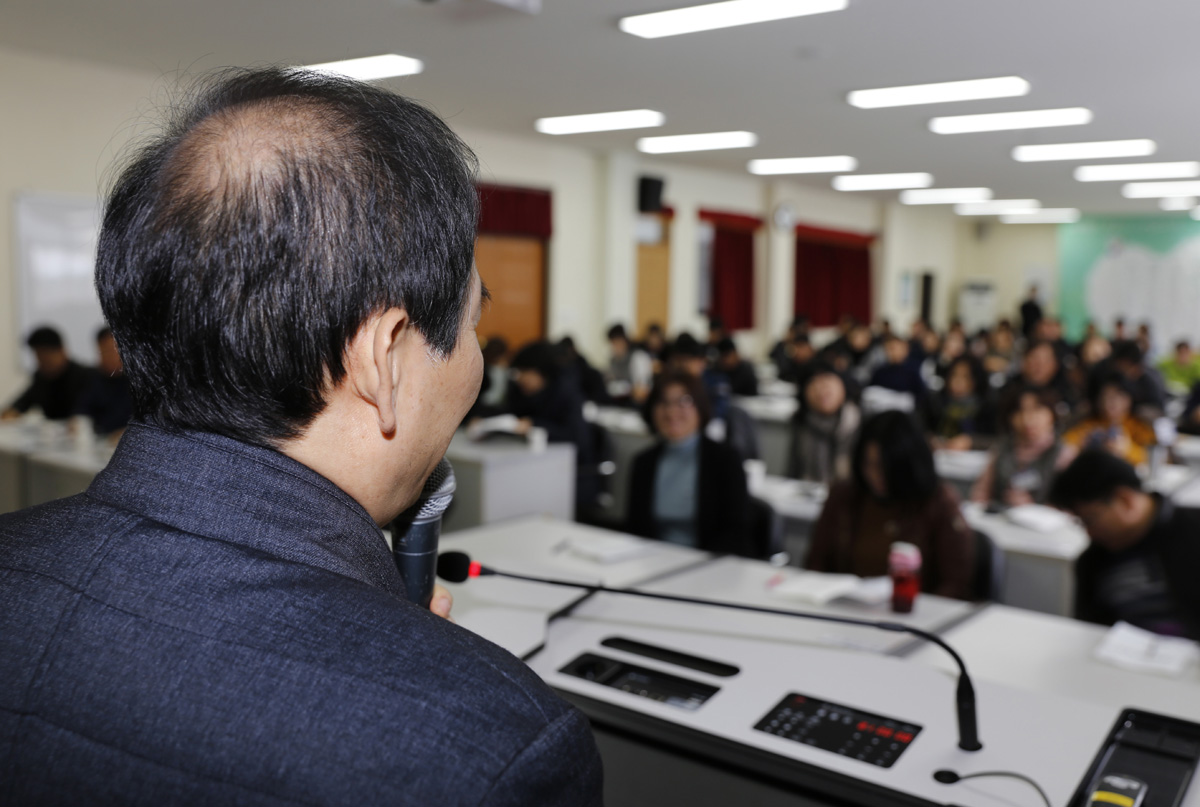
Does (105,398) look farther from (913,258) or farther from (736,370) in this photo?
(913,258)

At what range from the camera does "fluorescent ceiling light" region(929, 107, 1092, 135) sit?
6523mm

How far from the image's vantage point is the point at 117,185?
79 cm

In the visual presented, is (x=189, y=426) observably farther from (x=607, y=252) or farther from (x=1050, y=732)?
(x=607, y=252)

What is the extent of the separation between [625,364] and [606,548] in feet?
Result: 20.4

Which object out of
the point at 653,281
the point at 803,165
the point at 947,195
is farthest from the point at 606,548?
the point at 947,195

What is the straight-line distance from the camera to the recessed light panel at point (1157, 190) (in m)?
10.8

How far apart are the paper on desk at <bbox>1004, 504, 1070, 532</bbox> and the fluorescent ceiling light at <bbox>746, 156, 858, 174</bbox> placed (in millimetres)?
5996

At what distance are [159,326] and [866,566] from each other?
2.68 m

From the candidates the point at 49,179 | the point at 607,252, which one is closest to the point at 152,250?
the point at 49,179

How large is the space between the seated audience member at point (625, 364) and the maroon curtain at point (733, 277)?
2.86 meters

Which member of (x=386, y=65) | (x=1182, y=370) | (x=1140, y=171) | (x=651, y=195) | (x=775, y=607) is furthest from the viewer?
(x=1182, y=370)

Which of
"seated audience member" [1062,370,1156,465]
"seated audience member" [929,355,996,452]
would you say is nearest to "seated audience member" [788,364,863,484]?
"seated audience member" [929,355,996,452]

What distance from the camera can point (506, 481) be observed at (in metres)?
4.77

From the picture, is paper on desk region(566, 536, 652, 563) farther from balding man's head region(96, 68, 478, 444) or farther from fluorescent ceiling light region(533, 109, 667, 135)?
fluorescent ceiling light region(533, 109, 667, 135)
